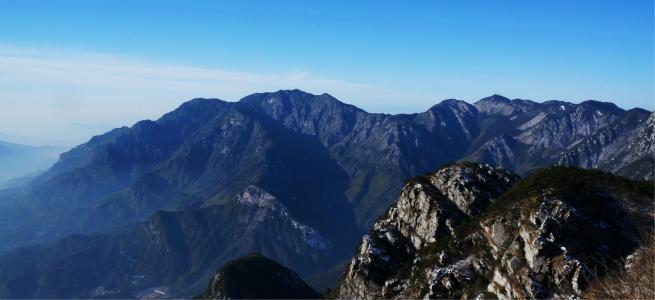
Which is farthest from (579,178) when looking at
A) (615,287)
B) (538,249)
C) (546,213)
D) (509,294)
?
(615,287)

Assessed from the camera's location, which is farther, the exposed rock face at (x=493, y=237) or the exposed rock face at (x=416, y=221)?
the exposed rock face at (x=416, y=221)

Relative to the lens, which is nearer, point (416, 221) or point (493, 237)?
point (493, 237)

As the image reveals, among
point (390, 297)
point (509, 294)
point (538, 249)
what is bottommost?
point (390, 297)

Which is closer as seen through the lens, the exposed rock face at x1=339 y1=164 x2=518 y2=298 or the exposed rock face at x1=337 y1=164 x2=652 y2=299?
the exposed rock face at x1=337 y1=164 x2=652 y2=299

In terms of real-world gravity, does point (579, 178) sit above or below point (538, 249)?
above

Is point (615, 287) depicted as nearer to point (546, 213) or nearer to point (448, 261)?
point (546, 213)

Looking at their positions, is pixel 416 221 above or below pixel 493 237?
below

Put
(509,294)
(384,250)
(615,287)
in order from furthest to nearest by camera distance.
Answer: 1. (384,250)
2. (509,294)
3. (615,287)

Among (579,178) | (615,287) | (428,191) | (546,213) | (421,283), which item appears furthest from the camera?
(428,191)
